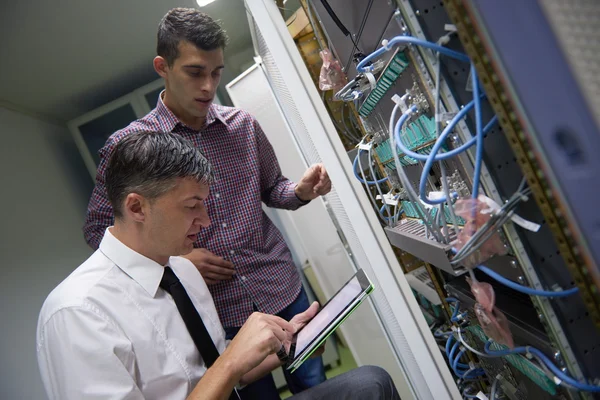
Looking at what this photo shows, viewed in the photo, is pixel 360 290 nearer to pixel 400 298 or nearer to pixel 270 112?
pixel 400 298

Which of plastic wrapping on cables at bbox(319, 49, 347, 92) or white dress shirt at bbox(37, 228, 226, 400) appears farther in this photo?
plastic wrapping on cables at bbox(319, 49, 347, 92)

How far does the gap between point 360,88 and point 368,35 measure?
15 centimetres

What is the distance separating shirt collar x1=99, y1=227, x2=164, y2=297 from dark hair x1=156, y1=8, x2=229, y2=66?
0.72 m

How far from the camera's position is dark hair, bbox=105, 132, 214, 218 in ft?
3.21

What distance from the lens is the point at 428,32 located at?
754 mm

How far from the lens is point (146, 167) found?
0.98 meters

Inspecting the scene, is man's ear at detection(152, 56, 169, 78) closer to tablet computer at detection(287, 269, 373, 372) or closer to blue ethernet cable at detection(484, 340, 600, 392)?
tablet computer at detection(287, 269, 373, 372)

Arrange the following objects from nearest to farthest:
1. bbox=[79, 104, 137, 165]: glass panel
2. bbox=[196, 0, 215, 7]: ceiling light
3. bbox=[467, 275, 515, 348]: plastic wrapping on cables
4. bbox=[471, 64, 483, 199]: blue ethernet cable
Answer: bbox=[471, 64, 483, 199]: blue ethernet cable → bbox=[467, 275, 515, 348]: plastic wrapping on cables → bbox=[196, 0, 215, 7]: ceiling light → bbox=[79, 104, 137, 165]: glass panel

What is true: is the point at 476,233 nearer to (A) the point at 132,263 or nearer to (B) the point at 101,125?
(A) the point at 132,263

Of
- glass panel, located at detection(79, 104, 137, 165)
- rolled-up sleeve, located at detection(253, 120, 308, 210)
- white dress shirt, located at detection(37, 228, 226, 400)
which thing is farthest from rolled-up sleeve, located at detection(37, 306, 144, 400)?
glass panel, located at detection(79, 104, 137, 165)

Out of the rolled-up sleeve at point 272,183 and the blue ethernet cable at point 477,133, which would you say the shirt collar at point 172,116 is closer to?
the rolled-up sleeve at point 272,183

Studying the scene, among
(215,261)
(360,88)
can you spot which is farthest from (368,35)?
(215,261)

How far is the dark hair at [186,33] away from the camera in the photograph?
138cm

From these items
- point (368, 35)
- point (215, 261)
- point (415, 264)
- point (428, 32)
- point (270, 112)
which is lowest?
point (415, 264)
